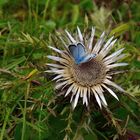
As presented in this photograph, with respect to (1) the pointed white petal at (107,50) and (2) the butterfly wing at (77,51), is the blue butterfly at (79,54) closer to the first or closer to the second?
(2) the butterfly wing at (77,51)

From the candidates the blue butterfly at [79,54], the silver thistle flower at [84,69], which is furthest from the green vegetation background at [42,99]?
the blue butterfly at [79,54]

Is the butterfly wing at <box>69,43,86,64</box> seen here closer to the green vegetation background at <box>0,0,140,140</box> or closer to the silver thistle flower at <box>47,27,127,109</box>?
the silver thistle flower at <box>47,27,127,109</box>

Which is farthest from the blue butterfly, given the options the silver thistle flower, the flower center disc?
the flower center disc

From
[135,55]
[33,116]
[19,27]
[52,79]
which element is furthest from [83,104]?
[19,27]

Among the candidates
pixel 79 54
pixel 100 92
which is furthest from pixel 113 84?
Answer: pixel 79 54

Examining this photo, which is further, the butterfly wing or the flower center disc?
the flower center disc

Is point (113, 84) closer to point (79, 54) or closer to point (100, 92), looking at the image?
point (100, 92)

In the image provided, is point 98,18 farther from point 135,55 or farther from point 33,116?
point 33,116

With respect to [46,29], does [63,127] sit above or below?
below
